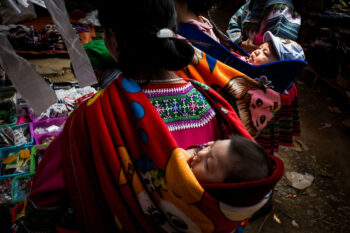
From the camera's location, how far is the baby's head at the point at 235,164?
0.91 m

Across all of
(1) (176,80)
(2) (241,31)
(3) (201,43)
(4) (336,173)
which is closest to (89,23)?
(2) (241,31)

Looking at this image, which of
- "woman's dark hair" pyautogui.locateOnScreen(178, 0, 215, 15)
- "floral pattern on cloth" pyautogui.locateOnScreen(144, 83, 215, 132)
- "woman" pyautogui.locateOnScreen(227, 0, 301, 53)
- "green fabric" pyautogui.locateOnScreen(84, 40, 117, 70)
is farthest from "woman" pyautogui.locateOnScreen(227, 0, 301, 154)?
"green fabric" pyautogui.locateOnScreen(84, 40, 117, 70)

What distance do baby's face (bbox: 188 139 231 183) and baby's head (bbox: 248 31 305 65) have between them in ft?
3.97

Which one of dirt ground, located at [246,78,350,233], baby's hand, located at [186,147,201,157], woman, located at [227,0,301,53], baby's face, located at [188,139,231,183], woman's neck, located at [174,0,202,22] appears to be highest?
woman's neck, located at [174,0,202,22]

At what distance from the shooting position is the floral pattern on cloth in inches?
44.9

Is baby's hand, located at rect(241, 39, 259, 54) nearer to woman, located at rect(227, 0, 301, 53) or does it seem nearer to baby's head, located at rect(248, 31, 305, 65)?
woman, located at rect(227, 0, 301, 53)

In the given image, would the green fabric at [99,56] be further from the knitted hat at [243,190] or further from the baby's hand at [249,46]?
the baby's hand at [249,46]

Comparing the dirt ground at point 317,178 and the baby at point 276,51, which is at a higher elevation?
the baby at point 276,51

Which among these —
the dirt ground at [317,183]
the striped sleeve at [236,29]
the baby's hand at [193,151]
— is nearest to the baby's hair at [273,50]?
the striped sleeve at [236,29]

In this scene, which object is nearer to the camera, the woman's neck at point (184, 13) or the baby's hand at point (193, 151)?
the baby's hand at point (193, 151)

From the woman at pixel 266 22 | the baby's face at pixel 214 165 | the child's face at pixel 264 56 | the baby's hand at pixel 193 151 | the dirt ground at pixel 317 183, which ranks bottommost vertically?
the dirt ground at pixel 317 183

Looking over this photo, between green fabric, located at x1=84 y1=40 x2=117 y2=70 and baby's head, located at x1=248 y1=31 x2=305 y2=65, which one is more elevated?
green fabric, located at x1=84 y1=40 x2=117 y2=70

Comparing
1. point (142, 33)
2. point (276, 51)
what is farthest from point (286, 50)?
point (142, 33)

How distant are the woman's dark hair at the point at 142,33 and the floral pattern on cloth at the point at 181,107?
0.13 meters
